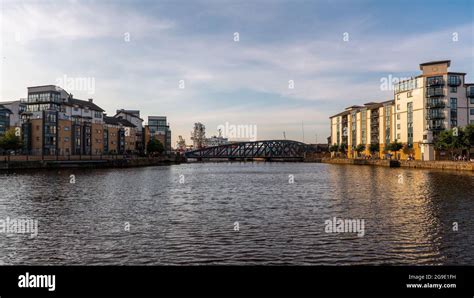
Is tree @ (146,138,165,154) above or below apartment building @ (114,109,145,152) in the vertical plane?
below

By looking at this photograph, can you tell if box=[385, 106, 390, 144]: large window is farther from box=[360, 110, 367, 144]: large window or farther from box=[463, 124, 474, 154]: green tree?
box=[463, 124, 474, 154]: green tree

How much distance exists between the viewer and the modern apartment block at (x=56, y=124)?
12069cm

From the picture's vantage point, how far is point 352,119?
181m

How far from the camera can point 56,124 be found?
12381 cm

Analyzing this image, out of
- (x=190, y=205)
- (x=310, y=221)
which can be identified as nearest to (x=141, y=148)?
(x=190, y=205)

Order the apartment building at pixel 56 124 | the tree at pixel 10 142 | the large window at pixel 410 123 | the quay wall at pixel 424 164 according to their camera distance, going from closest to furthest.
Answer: the quay wall at pixel 424 164, the tree at pixel 10 142, the apartment building at pixel 56 124, the large window at pixel 410 123

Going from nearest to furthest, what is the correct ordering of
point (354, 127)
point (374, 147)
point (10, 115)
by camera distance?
point (10, 115) < point (374, 147) < point (354, 127)

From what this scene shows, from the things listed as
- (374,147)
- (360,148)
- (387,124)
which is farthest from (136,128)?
(387,124)

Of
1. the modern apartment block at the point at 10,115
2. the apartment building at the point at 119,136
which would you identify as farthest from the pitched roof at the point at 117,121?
the modern apartment block at the point at 10,115

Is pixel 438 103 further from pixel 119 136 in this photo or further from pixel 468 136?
pixel 119 136

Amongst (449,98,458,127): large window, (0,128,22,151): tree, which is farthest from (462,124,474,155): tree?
(0,128,22,151): tree

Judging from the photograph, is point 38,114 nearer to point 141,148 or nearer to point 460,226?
point 141,148

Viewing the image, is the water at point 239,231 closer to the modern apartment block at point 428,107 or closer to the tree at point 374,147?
the modern apartment block at point 428,107

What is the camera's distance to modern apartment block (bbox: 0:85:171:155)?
121 m
